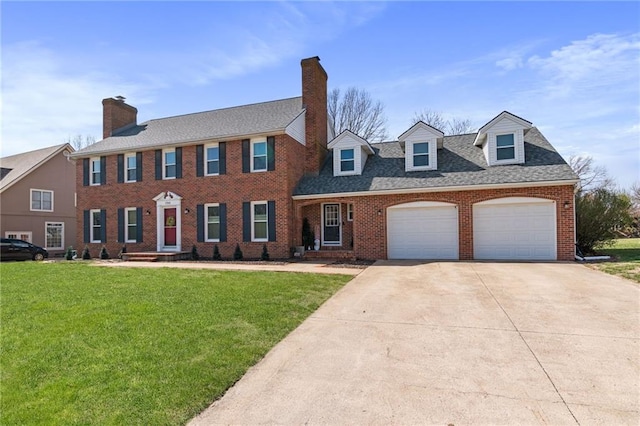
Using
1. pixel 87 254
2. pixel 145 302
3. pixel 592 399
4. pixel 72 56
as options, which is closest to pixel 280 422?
pixel 592 399

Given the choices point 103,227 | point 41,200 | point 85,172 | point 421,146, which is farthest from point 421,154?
point 41,200

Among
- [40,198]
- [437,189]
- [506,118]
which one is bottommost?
[437,189]

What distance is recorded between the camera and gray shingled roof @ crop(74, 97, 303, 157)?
16.5 m

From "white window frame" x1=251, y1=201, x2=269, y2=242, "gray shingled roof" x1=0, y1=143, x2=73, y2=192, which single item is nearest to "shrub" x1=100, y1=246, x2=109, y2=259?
"white window frame" x1=251, y1=201, x2=269, y2=242

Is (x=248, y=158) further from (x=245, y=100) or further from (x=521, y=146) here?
(x=521, y=146)

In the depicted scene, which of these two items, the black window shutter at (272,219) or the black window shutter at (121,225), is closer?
the black window shutter at (272,219)

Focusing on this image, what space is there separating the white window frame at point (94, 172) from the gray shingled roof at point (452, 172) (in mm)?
10888

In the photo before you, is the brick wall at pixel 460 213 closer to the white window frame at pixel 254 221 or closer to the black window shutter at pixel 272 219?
the black window shutter at pixel 272 219

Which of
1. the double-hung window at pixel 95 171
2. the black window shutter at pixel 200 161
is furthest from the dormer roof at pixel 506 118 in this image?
the double-hung window at pixel 95 171

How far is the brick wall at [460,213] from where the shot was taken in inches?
501

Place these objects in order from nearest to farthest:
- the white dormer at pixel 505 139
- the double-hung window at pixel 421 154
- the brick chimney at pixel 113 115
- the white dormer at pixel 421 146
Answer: the white dormer at pixel 505 139 → the white dormer at pixel 421 146 → the double-hung window at pixel 421 154 → the brick chimney at pixel 113 115

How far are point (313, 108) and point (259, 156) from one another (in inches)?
148

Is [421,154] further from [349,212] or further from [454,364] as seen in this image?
[454,364]

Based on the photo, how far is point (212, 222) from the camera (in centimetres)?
1675
